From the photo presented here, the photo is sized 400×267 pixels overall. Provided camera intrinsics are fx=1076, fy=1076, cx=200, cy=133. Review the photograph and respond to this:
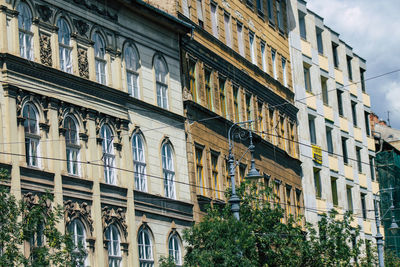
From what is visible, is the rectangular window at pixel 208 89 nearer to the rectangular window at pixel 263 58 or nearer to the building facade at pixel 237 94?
the building facade at pixel 237 94

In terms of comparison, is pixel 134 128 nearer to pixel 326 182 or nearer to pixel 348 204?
pixel 326 182

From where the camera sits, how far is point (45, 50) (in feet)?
116

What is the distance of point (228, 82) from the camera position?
51.7m

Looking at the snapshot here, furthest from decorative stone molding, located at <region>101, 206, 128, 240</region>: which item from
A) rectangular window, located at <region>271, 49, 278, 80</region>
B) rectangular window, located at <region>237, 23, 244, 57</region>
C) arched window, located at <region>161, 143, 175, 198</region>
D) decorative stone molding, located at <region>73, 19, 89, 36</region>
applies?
rectangular window, located at <region>271, 49, 278, 80</region>

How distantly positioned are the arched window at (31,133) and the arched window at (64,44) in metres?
2.62

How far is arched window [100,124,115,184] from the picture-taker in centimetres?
3794

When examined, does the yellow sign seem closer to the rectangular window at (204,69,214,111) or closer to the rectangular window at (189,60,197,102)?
the rectangular window at (204,69,214,111)

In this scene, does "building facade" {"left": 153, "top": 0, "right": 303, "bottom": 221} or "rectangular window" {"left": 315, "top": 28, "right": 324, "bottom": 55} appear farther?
"rectangular window" {"left": 315, "top": 28, "right": 324, "bottom": 55}

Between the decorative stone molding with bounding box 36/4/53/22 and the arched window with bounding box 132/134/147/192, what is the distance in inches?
247

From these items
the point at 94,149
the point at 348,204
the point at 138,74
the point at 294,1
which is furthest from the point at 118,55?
the point at 348,204

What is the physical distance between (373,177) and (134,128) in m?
39.6

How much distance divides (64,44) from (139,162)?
5797 millimetres

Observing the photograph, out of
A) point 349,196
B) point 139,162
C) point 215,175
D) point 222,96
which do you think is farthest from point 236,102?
point 349,196

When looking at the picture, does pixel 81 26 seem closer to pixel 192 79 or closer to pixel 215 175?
pixel 192 79
